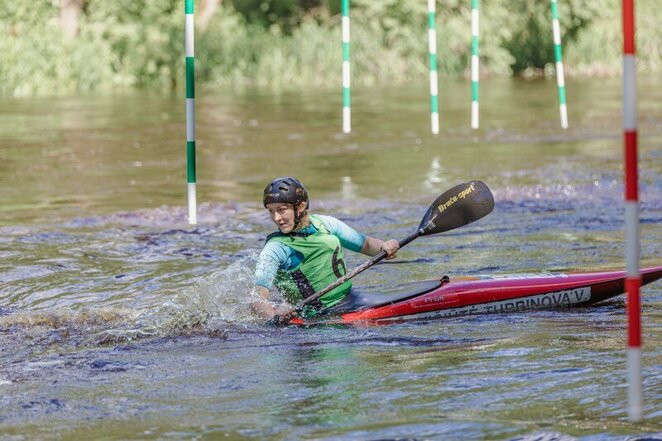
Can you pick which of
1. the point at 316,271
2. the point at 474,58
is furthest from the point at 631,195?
the point at 474,58

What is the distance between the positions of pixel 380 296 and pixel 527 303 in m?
0.78

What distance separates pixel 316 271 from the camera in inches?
272

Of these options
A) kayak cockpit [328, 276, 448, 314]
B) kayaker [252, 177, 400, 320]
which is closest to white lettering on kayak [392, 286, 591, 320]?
kayak cockpit [328, 276, 448, 314]

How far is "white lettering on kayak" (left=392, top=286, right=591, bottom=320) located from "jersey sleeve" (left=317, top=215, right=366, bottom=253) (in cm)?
55


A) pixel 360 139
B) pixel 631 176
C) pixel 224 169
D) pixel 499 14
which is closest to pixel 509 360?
pixel 631 176

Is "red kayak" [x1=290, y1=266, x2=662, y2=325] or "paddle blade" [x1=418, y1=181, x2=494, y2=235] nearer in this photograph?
"red kayak" [x1=290, y1=266, x2=662, y2=325]

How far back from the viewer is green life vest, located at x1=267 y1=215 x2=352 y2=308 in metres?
6.86

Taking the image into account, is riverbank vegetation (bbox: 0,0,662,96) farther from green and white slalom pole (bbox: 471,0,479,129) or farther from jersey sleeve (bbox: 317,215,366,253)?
jersey sleeve (bbox: 317,215,366,253)

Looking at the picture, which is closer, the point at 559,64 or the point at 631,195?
the point at 631,195

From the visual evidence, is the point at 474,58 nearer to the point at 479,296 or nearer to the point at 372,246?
the point at 372,246

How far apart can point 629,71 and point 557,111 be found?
1741 cm

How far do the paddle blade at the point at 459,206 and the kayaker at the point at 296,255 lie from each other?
430mm

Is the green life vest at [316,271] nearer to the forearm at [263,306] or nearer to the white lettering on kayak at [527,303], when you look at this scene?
the forearm at [263,306]

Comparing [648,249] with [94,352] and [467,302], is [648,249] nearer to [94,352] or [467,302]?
[467,302]
